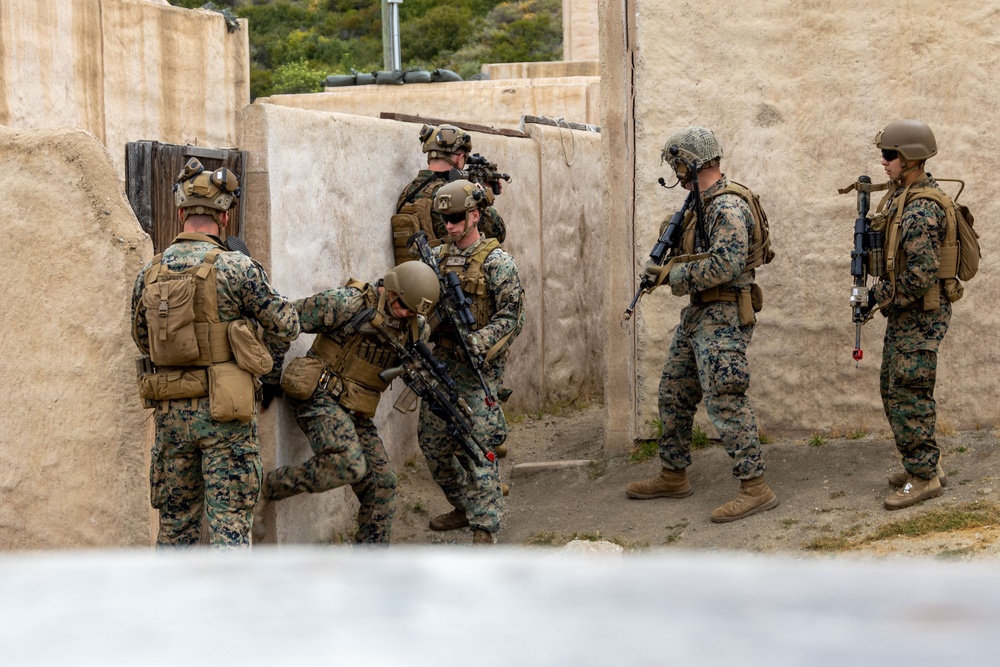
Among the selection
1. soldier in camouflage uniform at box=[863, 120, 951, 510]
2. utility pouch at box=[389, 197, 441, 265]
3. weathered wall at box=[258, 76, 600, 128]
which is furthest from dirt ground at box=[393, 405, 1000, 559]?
weathered wall at box=[258, 76, 600, 128]

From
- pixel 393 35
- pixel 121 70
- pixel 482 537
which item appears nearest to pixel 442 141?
pixel 482 537

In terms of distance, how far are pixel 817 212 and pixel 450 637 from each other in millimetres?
6603

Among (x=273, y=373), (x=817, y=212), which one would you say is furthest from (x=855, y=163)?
(x=273, y=373)

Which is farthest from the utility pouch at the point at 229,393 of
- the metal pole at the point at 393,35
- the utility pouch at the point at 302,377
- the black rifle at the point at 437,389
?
the metal pole at the point at 393,35

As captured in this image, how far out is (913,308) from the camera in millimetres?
6008

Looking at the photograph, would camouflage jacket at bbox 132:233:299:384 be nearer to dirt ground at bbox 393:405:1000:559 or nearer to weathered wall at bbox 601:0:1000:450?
dirt ground at bbox 393:405:1000:559

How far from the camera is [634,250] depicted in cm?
779

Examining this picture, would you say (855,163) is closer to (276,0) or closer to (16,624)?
(16,624)

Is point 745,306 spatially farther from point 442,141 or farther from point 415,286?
point 442,141

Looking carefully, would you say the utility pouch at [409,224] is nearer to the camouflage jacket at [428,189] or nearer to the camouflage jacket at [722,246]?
A: the camouflage jacket at [428,189]

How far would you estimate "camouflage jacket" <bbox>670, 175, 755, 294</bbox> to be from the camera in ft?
19.9

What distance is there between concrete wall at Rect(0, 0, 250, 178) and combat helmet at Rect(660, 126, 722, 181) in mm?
6064

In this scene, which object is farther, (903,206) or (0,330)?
(903,206)

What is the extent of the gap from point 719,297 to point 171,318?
114 inches
